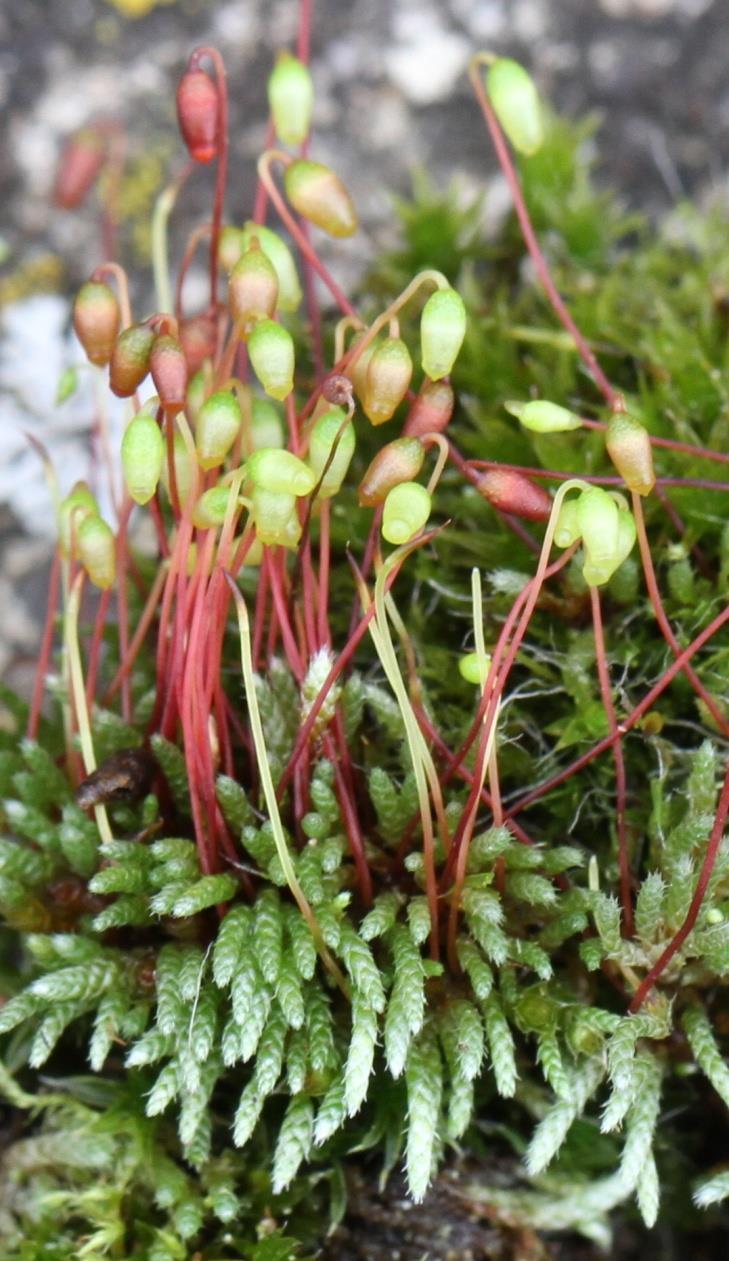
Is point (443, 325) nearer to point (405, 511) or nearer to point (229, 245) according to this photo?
point (405, 511)

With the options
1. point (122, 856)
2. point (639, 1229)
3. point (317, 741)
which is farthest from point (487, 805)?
point (639, 1229)

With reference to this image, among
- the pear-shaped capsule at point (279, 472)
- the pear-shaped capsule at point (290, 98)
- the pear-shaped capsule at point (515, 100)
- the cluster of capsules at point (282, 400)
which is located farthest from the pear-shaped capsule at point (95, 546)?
the pear-shaped capsule at point (515, 100)

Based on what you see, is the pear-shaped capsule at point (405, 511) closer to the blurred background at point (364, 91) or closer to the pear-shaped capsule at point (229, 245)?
the pear-shaped capsule at point (229, 245)

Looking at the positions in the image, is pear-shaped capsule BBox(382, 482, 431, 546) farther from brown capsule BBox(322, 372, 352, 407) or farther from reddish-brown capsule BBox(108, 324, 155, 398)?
reddish-brown capsule BBox(108, 324, 155, 398)

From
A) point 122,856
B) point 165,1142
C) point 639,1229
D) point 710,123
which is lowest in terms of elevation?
point 639,1229

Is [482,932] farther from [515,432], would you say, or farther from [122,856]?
[515,432]

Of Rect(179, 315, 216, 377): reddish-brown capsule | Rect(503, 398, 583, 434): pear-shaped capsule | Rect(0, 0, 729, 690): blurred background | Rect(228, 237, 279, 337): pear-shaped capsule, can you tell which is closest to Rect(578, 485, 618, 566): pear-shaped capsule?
Rect(503, 398, 583, 434): pear-shaped capsule
